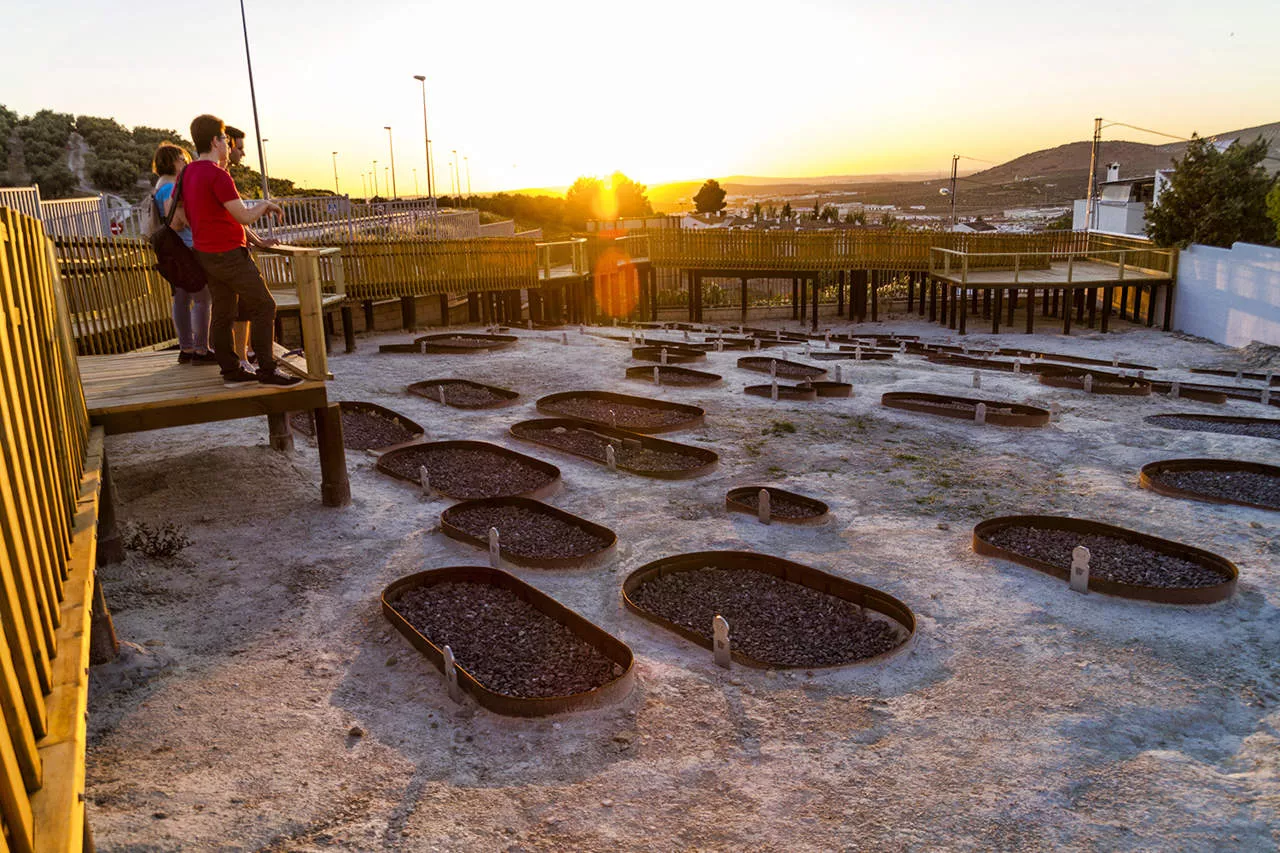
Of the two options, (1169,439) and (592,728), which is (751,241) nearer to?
(1169,439)

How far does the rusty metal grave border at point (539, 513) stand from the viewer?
26.6 feet

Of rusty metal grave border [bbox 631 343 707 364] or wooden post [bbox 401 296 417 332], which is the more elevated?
wooden post [bbox 401 296 417 332]

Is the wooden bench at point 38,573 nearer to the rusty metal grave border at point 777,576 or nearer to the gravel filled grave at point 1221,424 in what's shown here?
the rusty metal grave border at point 777,576

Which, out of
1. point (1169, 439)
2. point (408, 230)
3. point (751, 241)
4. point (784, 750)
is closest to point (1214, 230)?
point (751, 241)

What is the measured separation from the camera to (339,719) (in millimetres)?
5445

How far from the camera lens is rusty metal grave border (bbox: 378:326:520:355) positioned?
19.0 metres

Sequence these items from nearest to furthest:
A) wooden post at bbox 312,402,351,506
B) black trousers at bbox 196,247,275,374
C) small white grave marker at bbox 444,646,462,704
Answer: small white grave marker at bbox 444,646,462,704
black trousers at bbox 196,247,275,374
wooden post at bbox 312,402,351,506

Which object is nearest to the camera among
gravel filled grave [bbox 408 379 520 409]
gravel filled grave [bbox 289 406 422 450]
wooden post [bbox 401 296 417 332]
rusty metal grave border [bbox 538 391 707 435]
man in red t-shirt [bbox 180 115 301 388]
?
man in red t-shirt [bbox 180 115 301 388]

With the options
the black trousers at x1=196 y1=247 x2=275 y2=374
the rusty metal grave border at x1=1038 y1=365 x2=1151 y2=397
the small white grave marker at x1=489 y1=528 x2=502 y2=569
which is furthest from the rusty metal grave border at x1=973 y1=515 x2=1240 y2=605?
Result: the rusty metal grave border at x1=1038 y1=365 x2=1151 y2=397

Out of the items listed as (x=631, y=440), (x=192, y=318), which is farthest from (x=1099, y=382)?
(x=192, y=318)

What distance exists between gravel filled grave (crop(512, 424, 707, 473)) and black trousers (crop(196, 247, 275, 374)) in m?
4.86

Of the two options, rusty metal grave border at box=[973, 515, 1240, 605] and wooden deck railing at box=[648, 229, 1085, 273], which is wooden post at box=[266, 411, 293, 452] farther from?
wooden deck railing at box=[648, 229, 1085, 273]

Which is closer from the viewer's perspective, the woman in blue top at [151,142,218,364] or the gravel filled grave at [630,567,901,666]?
the gravel filled grave at [630,567,901,666]

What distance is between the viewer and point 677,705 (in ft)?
18.9
